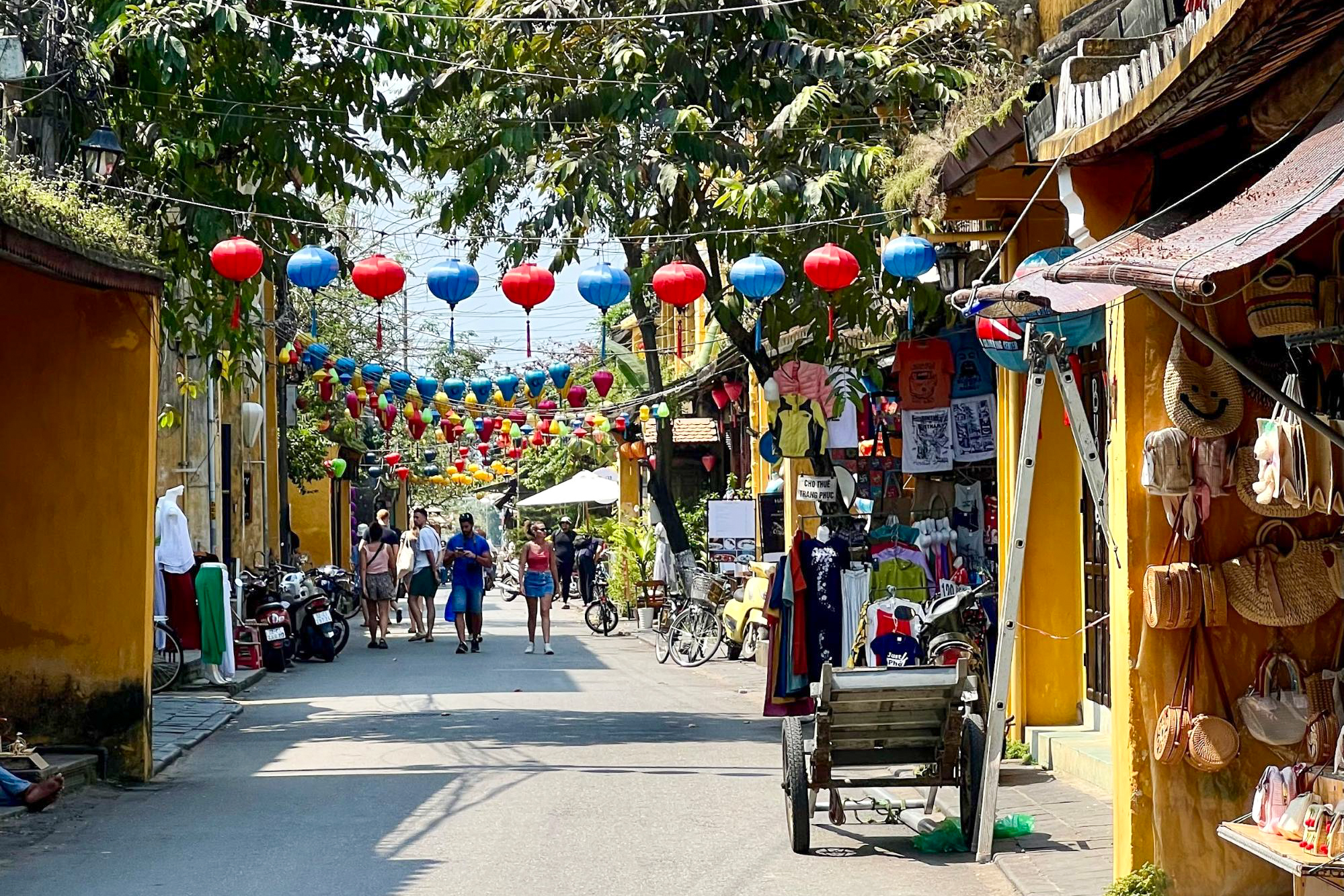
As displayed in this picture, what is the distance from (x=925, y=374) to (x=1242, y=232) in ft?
33.9

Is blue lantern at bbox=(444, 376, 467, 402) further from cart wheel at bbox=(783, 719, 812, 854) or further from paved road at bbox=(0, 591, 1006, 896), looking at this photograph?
cart wheel at bbox=(783, 719, 812, 854)

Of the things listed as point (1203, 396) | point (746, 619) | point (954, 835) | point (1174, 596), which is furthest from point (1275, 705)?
point (746, 619)

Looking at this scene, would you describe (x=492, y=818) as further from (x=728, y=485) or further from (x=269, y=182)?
(x=728, y=485)

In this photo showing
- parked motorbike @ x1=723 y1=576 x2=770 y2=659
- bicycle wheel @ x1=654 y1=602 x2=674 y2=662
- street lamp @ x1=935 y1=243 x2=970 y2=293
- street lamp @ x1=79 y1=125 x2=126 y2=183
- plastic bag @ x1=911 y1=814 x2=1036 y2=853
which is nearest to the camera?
plastic bag @ x1=911 y1=814 x2=1036 y2=853

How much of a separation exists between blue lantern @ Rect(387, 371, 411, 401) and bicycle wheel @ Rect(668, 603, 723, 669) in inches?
214

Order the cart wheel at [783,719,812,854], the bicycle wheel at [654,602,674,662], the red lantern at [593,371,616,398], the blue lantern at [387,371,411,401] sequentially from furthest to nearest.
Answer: the blue lantern at [387,371,411,401] → the red lantern at [593,371,616,398] → the bicycle wheel at [654,602,674,662] → the cart wheel at [783,719,812,854]

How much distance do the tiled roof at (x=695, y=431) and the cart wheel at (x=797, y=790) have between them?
858 inches

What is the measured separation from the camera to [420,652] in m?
23.2

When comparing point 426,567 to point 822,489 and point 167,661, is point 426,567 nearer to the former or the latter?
point 167,661

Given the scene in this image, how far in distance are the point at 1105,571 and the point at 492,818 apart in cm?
449

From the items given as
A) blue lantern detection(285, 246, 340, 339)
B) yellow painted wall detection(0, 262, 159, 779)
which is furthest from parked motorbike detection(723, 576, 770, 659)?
yellow painted wall detection(0, 262, 159, 779)

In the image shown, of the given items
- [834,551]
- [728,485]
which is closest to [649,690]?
[834,551]

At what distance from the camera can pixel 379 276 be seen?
11.7 metres

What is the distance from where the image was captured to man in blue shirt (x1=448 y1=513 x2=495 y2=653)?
2195 cm
